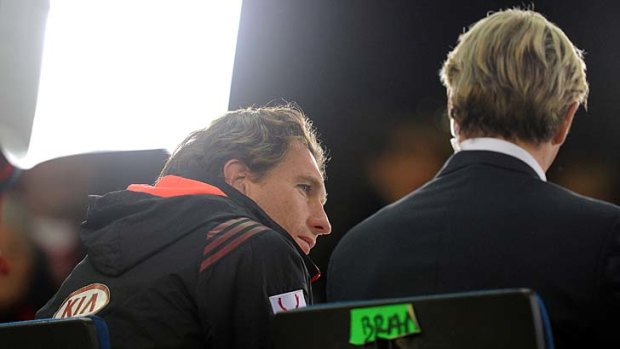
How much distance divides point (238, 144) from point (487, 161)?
0.79 meters

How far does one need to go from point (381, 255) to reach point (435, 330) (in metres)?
0.33

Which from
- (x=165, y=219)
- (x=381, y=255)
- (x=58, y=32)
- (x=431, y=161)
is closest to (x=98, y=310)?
(x=165, y=219)

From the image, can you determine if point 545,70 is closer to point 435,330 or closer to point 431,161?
point 435,330

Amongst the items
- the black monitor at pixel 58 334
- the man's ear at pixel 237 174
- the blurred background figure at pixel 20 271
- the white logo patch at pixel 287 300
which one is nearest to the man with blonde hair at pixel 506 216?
the white logo patch at pixel 287 300

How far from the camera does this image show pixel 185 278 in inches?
59.6

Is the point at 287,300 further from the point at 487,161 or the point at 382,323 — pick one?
the point at 382,323

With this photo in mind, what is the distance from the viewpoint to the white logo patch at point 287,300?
1.50 metres

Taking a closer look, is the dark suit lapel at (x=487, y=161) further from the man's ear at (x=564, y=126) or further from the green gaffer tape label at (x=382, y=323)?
the green gaffer tape label at (x=382, y=323)

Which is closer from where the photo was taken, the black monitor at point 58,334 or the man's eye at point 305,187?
the black monitor at point 58,334

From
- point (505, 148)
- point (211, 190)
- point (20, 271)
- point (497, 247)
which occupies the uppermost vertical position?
point (505, 148)

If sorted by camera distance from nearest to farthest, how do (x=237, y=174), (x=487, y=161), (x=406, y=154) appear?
(x=487, y=161) → (x=237, y=174) → (x=406, y=154)

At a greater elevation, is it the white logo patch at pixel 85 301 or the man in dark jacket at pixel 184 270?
the man in dark jacket at pixel 184 270

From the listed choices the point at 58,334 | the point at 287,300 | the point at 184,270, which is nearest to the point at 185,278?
the point at 184,270

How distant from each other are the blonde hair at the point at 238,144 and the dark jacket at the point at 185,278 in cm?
25
